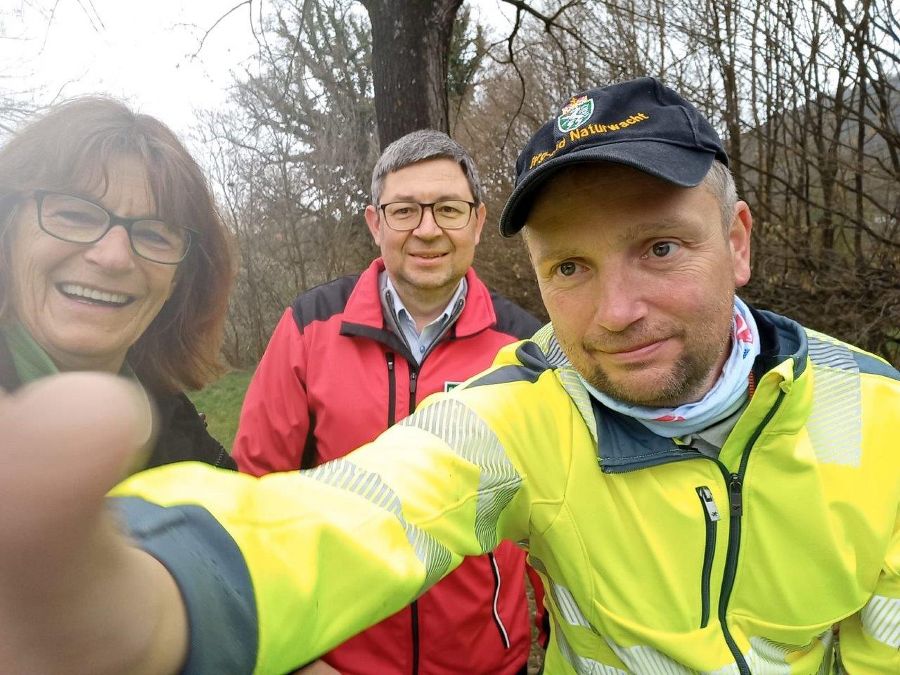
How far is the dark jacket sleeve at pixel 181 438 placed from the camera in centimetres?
180

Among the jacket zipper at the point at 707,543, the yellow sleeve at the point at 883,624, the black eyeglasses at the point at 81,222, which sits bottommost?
the yellow sleeve at the point at 883,624

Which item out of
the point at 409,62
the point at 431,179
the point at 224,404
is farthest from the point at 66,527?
the point at 224,404

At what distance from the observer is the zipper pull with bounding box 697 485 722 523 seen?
1146 millimetres

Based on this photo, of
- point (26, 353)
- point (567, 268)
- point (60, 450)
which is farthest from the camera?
point (26, 353)

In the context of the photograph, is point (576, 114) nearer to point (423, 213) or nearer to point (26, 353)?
point (423, 213)

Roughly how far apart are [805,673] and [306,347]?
169 centimetres

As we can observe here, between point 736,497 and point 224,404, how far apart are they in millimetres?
8701

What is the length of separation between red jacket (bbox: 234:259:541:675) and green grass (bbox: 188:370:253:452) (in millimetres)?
→ 5325

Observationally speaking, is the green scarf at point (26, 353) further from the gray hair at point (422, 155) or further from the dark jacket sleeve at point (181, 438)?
the gray hair at point (422, 155)

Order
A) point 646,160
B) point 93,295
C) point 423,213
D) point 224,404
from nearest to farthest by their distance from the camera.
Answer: point 646,160
point 93,295
point 423,213
point 224,404

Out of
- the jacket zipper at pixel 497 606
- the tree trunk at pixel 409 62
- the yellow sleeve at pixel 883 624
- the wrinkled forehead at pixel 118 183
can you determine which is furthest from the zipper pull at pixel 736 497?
the tree trunk at pixel 409 62

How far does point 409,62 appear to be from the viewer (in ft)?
10.1

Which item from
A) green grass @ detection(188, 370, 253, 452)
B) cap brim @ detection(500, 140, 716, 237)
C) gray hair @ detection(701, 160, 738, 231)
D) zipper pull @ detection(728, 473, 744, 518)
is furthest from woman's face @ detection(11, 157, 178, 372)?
green grass @ detection(188, 370, 253, 452)

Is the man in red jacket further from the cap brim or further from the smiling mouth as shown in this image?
the cap brim
